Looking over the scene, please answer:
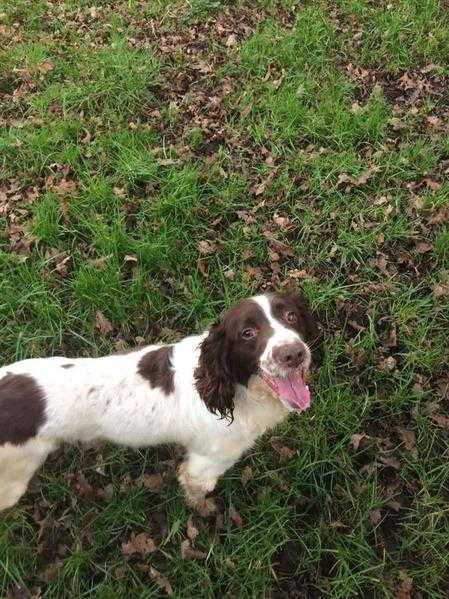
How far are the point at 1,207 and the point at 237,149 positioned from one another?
2.13 meters

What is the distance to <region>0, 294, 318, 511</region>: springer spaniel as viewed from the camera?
2.81 meters

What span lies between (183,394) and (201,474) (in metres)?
0.52

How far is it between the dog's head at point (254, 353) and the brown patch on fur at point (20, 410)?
83 centimetres

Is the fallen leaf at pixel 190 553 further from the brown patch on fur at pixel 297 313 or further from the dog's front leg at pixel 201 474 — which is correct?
the brown patch on fur at pixel 297 313

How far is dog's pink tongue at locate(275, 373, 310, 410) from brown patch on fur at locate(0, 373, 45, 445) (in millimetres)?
1222

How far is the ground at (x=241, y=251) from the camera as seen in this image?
10.5 feet

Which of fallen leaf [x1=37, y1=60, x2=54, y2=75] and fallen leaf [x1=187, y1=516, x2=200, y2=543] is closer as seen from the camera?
fallen leaf [x1=187, y1=516, x2=200, y2=543]

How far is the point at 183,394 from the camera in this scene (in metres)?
3.11

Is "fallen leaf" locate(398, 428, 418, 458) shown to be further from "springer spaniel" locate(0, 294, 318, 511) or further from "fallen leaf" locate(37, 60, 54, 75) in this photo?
"fallen leaf" locate(37, 60, 54, 75)

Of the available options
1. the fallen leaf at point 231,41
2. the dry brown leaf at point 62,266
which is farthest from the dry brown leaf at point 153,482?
the fallen leaf at point 231,41

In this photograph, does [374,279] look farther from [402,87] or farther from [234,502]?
[402,87]

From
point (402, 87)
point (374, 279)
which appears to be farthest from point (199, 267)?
point (402, 87)

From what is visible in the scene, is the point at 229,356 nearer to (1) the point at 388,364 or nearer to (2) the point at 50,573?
(1) the point at 388,364

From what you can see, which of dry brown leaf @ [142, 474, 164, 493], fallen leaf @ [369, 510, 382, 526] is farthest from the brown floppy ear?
fallen leaf @ [369, 510, 382, 526]
